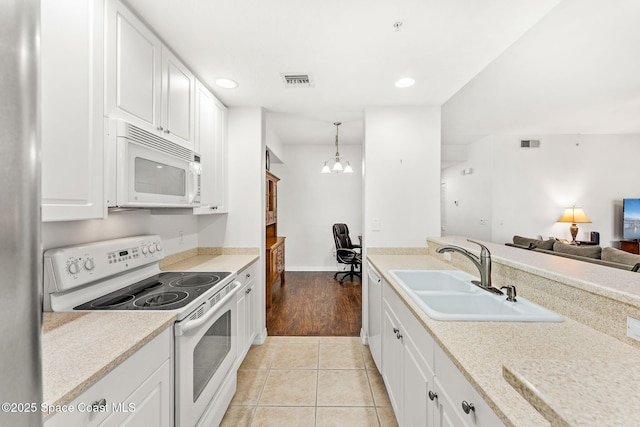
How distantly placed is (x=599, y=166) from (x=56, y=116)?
→ 7.55m

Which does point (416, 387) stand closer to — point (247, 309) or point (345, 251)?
point (247, 309)

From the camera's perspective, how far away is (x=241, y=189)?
2.88 meters

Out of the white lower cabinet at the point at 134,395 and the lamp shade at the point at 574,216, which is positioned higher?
the lamp shade at the point at 574,216

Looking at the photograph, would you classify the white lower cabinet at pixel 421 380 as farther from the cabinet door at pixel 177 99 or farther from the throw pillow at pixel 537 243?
the throw pillow at pixel 537 243

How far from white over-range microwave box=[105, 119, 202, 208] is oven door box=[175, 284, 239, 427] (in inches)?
27.1

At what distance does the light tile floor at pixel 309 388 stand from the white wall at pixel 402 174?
1122mm

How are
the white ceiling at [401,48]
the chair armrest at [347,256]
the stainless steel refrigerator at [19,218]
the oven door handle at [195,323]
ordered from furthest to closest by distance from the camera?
the chair armrest at [347,256]
the white ceiling at [401,48]
the oven door handle at [195,323]
the stainless steel refrigerator at [19,218]

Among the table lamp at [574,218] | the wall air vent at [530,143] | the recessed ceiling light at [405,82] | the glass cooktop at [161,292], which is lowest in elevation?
the glass cooktop at [161,292]

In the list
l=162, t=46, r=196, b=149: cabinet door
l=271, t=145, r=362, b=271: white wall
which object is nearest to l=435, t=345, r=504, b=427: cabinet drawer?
l=162, t=46, r=196, b=149: cabinet door

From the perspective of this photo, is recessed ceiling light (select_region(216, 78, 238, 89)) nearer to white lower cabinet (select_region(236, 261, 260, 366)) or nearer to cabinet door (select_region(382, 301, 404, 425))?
white lower cabinet (select_region(236, 261, 260, 366))

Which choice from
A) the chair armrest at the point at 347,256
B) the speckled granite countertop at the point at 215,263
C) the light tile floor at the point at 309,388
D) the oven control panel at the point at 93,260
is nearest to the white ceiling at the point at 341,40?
the oven control panel at the point at 93,260

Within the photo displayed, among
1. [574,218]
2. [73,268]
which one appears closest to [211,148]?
[73,268]

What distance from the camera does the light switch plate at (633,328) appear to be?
969 millimetres

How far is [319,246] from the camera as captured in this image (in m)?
5.81
